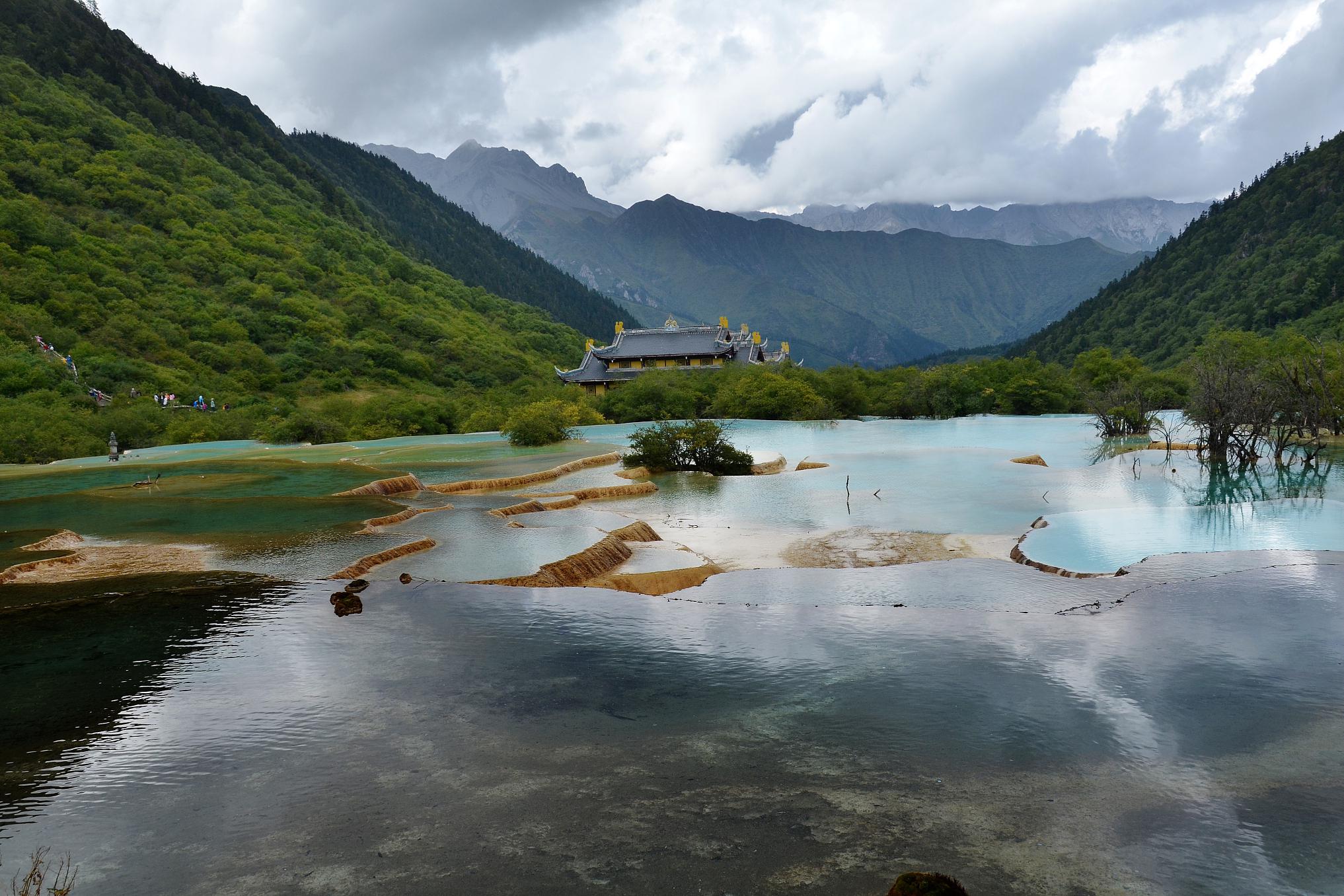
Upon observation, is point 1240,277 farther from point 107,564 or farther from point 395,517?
point 107,564

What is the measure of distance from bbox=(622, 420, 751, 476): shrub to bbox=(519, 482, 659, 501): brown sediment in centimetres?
393

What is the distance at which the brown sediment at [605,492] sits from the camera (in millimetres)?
20422

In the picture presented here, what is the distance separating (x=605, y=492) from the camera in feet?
69.2

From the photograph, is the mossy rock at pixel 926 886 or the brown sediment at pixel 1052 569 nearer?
the mossy rock at pixel 926 886

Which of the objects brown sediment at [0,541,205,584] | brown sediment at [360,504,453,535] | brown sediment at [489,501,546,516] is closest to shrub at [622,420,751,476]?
brown sediment at [489,501,546,516]

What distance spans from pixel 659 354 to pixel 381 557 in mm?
55467

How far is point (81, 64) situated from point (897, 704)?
110m

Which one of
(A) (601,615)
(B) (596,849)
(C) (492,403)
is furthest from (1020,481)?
(C) (492,403)

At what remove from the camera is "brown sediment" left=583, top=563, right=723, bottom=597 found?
12.2 metres

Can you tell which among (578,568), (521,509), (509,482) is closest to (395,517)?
(521,509)

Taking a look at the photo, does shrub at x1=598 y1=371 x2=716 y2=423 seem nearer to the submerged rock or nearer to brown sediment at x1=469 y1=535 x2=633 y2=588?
brown sediment at x1=469 y1=535 x2=633 y2=588

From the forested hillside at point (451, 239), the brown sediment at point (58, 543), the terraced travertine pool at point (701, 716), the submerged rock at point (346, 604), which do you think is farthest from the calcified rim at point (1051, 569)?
the forested hillside at point (451, 239)

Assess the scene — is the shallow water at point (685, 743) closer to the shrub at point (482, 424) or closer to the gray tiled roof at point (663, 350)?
the shrub at point (482, 424)

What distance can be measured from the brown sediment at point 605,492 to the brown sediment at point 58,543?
905 cm
